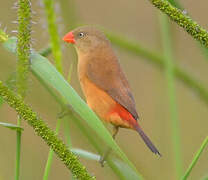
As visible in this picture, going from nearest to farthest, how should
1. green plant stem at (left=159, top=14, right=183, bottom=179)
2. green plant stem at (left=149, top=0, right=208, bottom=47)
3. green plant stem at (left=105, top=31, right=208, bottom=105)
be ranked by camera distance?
1. green plant stem at (left=149, top=0, right=208, bottom=47)
2. green plant stem at (left=159, top=14, right=183, bottom=179)
3. green plant stem at (left=105, top=31, right=208, bottom=105)

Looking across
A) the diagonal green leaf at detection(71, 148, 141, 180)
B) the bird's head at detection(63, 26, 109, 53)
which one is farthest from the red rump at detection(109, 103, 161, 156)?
the bird's head at detection(63, 26, 109, 53)

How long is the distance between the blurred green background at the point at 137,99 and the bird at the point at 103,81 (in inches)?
4.9

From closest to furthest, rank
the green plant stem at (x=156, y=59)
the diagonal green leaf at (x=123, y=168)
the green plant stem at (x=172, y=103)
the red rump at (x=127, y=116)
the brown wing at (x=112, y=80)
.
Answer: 1. the diagonal green leaf at (x=123, y=168)
2. the green plant stem at (x=172, y=103)
3. the red rump at (x=127, y=116)
4. the brown wing at (x=112, y=80)
5. the green plant stem at (x=156, y=59)

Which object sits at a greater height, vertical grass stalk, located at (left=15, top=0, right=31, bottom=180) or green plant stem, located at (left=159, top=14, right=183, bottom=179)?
vertical grass stalk, located at (left=15, top=0, right=31, bottom=180)

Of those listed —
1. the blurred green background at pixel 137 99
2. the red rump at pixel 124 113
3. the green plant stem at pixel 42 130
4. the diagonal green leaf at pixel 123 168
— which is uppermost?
the green plant stem at pixel 42 130

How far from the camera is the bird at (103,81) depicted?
2.62 meters

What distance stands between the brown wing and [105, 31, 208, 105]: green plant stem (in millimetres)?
98

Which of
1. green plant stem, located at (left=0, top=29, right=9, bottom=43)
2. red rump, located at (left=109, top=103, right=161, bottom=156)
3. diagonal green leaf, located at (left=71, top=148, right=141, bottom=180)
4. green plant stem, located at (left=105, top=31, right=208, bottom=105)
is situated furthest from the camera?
green plant stem, located at (left=105, top=31, right=208, bottom=105)

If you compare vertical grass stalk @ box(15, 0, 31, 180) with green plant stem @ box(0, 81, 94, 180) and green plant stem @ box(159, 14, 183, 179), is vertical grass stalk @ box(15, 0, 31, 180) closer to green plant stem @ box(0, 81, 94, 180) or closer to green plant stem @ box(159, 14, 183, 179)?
green plant stem @ box(0, 81, 94, 180)

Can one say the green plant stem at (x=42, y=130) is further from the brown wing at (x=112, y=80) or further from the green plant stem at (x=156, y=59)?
the green plant stem at (x=156, y=59)

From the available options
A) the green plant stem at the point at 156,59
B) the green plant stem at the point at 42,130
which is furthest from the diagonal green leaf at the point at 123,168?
the green plant stem at the point at 156,59

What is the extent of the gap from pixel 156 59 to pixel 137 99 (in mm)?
2803

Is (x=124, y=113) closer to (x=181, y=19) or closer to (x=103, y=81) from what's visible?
(x=103, y=81)

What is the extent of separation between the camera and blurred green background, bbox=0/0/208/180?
3113 mm
